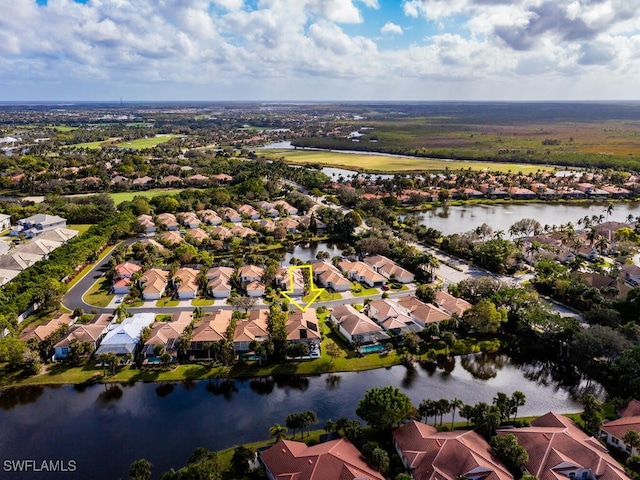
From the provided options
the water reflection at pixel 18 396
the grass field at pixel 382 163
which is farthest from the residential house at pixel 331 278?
the grass field at pixel 382 163

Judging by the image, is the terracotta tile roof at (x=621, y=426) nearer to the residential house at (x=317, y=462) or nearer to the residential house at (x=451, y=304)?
the residential house at (x=317, y=462)

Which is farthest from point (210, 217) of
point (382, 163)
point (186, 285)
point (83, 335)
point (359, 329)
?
point (382, 163)

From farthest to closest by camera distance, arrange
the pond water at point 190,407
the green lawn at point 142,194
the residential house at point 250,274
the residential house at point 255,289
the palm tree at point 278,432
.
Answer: the green lawn at point 142,194
the residential house at point 250,274
the residential house at point 255,289
the pond water at point 190,407
the palm tree at point 278,432

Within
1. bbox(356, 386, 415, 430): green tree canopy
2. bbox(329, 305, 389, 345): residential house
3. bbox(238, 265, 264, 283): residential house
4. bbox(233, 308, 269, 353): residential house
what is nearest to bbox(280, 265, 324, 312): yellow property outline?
bbox(238, 265, 264, 283): residential house

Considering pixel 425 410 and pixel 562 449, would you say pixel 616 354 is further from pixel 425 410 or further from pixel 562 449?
pixel 425 410

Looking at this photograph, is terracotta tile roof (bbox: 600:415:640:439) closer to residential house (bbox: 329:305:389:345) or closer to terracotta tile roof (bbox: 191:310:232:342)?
residential house (bbox: 329:305:389:345)
